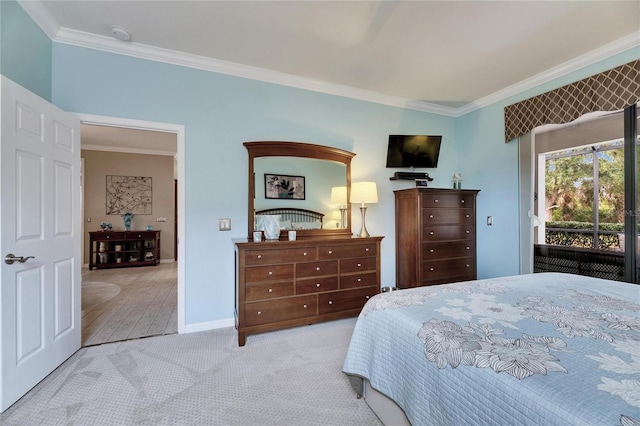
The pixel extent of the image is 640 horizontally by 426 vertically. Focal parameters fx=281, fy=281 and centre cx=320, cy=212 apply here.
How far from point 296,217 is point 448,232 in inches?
78.3

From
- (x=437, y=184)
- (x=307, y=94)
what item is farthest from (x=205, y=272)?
(x=437, y=184)

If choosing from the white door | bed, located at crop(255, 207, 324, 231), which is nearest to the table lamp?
bed, located at crop(255, 207, 324, 231)

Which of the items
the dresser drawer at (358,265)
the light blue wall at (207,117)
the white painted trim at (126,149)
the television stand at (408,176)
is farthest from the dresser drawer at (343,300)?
the white painted trim at (126,149)

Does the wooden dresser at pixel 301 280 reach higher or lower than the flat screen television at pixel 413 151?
lower

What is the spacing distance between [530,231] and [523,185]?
565 mm

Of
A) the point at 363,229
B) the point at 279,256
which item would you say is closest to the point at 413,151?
→ the point at 363,229

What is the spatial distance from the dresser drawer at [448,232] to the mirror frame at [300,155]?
0.99 meters

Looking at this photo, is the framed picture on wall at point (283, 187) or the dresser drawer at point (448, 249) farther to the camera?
the dresser drawer at point (448, 249)

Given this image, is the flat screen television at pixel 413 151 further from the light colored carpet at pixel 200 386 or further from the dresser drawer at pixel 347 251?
the light colored carpet at pixel 200 386

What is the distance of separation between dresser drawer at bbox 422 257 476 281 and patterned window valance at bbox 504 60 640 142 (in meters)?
1.68

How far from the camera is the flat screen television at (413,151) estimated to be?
12.5 feet

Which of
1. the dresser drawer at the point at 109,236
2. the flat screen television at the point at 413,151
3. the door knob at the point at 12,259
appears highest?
the flat screen television at the point at 413,151

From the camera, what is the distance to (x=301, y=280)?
2773 mm

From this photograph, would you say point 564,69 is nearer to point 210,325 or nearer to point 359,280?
point 359,280
